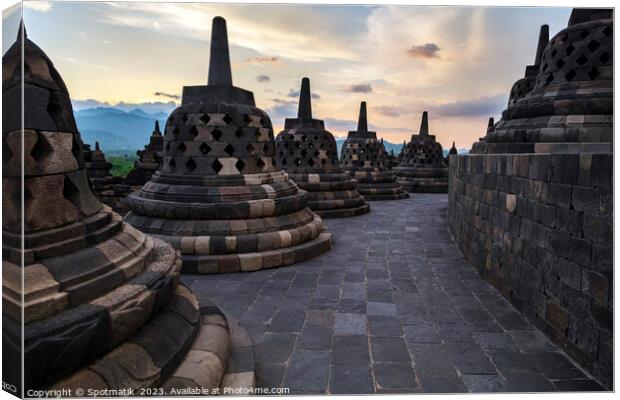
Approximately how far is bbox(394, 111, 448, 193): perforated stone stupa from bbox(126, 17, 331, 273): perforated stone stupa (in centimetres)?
1248

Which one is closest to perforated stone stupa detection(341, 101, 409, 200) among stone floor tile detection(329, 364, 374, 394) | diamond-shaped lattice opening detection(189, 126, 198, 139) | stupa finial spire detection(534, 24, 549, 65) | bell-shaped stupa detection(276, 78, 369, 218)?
bell-shaped stupa detection(276, 78, 369, 218)

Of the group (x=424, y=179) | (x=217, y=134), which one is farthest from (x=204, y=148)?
(x=424, y=179)

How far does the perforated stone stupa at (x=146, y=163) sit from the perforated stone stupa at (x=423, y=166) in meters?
10.9

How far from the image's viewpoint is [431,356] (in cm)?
326

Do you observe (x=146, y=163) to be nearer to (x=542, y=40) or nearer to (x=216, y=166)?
(x=216, y=166)

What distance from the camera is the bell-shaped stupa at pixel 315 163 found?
1123 centimetres

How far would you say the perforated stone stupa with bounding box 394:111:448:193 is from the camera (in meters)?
18.2

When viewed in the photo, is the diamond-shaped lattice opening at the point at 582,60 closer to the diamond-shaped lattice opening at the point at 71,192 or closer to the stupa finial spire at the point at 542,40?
the stupa finial spire at the point at 542,40

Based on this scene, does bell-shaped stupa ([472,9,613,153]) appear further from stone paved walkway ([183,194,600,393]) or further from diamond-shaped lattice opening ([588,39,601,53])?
stone paved walkway ([183,194,600,393])

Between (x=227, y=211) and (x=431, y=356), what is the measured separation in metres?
3.86

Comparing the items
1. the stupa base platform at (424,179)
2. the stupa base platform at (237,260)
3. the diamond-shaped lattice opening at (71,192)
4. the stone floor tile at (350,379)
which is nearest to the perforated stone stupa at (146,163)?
the stupa base platform at (237,260)

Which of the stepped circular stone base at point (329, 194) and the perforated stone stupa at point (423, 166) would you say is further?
the perforated stone stupa at point (423, 166)

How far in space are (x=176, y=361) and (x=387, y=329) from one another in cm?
207

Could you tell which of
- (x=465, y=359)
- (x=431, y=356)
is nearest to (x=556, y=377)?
(x=465, y=359)
